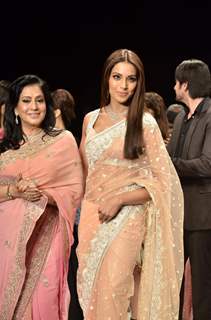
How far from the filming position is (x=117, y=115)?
376 centimetres

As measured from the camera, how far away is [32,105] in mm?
3883

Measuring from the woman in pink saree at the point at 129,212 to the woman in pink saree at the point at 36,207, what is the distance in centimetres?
17

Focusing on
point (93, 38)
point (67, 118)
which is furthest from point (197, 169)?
point (93, 38)

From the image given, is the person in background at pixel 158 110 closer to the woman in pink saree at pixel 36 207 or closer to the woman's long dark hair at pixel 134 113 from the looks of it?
the woman in pink saree at pixel 36 207

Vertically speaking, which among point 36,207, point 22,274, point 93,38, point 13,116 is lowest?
point 22,274

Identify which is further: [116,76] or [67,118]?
[67,118]

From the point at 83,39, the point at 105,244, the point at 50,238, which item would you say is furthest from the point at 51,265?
the point at 83,39

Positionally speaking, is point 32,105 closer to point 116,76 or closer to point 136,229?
point 116,76

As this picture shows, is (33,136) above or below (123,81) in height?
below

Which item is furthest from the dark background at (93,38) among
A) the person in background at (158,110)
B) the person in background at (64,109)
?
the person in background at (158,110)

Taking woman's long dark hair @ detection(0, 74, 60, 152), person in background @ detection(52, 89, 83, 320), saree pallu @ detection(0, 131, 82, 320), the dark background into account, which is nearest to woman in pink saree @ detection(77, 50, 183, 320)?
saree pallu @ detection(0, 131, 82, 320)

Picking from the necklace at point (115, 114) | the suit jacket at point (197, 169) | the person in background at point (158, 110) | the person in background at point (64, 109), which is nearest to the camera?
the necklace at point (115, 114)

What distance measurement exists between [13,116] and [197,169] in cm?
109

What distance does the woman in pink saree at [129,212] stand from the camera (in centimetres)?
363
